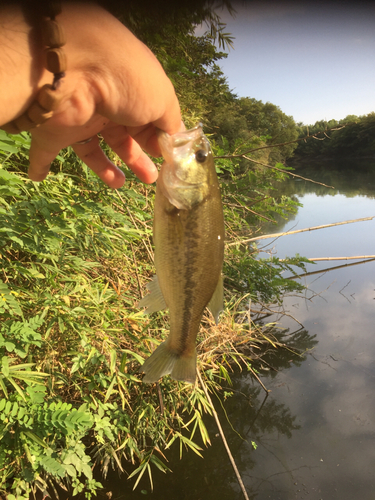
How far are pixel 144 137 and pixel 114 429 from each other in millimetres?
2430

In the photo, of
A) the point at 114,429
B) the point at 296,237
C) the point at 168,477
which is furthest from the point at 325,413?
the point at 296,237

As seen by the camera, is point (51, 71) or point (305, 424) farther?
point (305, 424)

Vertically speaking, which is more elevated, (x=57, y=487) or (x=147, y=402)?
(x=147, y=402)

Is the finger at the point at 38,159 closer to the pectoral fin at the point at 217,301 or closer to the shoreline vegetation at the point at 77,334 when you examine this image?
the shoreline vegetation at the point at 77,334

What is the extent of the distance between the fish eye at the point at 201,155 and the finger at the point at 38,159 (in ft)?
1.99

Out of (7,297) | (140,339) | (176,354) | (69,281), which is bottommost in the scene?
(140,339)

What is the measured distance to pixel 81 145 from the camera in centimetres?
154

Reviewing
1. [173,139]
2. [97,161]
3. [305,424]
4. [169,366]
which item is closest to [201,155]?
[173,139]

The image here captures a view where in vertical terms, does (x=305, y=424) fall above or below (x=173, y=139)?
below

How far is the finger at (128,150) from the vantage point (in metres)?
1.58

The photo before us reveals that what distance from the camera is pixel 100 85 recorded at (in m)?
1.03

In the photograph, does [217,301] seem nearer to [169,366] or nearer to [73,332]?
[169,366]

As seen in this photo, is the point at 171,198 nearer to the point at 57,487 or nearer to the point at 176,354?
the point at 176,354

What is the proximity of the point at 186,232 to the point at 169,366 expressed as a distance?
0.67 meters
